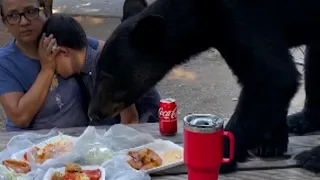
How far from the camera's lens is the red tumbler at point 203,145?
1841 mm

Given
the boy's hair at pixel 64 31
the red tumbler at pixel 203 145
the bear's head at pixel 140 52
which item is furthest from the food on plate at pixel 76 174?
the boy's hair at pixel 64 31

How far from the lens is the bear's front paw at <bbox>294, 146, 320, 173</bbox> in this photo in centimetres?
237

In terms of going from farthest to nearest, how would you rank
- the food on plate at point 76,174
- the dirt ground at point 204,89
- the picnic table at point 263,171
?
the dirt ground at point 204,89 < the picnic table at point 263,171 < the food on plate at point 76,174

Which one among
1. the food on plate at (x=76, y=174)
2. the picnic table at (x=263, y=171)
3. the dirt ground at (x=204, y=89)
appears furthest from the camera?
the dirt ground at (x=204, y=89)

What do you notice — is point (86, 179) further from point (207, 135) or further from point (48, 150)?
point (207, 135)

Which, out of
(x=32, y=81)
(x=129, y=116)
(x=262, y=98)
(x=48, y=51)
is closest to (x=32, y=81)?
(x=32, y=81)

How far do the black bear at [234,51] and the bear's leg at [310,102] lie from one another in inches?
3.2

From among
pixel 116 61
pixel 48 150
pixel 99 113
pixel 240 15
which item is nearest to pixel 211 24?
pixel 240 15

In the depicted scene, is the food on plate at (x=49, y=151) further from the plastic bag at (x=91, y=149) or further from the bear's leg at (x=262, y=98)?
the bear's leg at (x=262, y=98)

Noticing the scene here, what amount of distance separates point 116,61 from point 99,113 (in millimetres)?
244

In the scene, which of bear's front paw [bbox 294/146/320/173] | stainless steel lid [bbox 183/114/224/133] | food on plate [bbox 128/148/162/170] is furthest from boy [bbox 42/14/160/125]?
stainless steel lid [bbox 183/114/224/133]

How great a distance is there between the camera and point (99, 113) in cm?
271

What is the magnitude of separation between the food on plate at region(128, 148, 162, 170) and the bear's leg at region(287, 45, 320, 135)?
788 mm

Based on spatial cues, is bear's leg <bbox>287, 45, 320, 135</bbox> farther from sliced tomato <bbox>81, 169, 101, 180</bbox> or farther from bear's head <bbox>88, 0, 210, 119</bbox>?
sliced tomato <bbox>81, 169, 101, 180</bbox>
